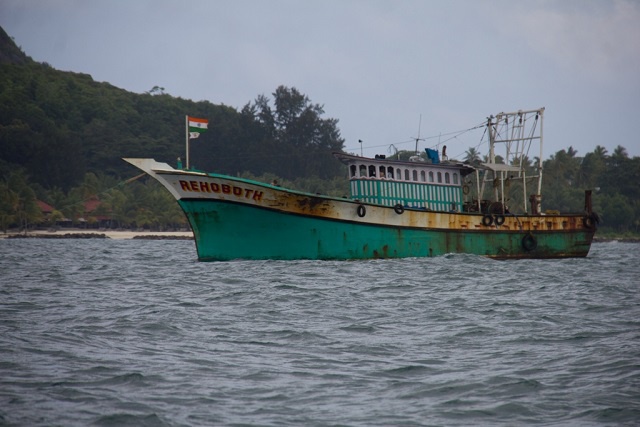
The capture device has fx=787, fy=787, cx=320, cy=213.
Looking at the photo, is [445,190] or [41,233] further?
[41,233]

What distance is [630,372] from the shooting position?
10.9m

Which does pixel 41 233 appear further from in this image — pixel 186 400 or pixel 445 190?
pixel 186 400

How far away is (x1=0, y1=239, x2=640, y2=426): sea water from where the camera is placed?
29.6ft

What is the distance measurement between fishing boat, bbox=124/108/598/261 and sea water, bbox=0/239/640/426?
7587 millimetres

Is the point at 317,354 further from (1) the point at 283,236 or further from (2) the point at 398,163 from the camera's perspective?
(2) the point at 398,163

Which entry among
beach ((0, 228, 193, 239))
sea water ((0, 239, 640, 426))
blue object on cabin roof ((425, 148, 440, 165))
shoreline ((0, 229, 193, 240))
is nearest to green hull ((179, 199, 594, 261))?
blue object on cabin roof ((425, 148, 440, 165))

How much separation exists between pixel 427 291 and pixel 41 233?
71639mm

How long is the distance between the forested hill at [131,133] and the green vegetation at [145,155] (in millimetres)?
163

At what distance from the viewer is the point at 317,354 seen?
1202 cm

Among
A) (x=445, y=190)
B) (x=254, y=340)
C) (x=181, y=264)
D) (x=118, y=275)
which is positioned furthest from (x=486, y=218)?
(x=254, y=340)

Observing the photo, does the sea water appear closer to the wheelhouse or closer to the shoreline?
the wheelhouse

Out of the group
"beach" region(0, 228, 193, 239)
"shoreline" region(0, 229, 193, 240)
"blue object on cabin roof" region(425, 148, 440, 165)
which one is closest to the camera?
"blue object on cabin roof" region(425, 148, 440, 165)

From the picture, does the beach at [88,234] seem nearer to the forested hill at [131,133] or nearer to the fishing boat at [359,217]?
the forested hill at [131,133]

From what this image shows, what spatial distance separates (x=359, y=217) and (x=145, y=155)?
3704 inches
